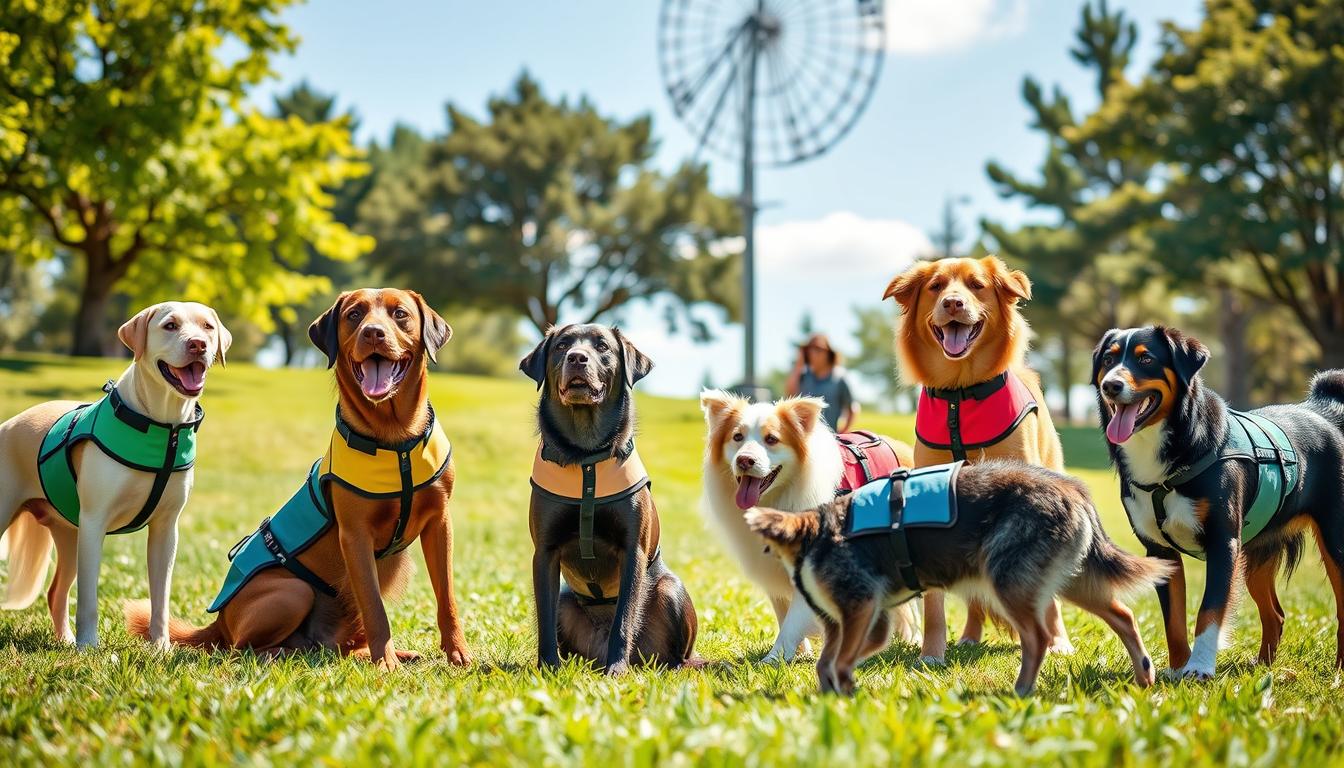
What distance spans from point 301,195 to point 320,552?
74.3ft

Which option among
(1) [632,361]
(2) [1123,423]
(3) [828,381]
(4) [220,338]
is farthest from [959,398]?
(3) [828,381]

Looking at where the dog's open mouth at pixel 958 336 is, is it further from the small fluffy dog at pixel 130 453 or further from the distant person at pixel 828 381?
the distant person at pixel 828 381

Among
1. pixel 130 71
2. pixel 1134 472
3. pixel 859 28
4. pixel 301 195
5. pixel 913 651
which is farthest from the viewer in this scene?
pixel 859 28

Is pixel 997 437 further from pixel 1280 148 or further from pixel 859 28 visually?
pixel 1280 148

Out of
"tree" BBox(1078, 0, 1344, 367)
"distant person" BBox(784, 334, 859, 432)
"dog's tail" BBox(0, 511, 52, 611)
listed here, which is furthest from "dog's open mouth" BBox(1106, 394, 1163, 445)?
"tree" BBox(1078, 0, 1344, 367)

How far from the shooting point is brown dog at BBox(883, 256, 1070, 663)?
6.07m

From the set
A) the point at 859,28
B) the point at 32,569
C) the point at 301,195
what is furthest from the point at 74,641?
the point at 859,28

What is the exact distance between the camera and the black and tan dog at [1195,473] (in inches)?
205

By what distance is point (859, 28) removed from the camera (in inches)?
1119

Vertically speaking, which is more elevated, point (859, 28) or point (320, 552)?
point (859, 28)

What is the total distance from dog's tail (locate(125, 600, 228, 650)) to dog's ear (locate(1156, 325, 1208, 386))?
551 centimetres

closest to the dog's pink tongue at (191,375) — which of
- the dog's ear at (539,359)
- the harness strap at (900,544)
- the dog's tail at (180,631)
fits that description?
the dog's tail at (180,631)

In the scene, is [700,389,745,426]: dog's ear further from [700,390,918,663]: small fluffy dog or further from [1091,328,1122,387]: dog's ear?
[1091,328,1122,387]: dog's ear

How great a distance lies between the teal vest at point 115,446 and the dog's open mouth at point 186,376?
228 millimetres
